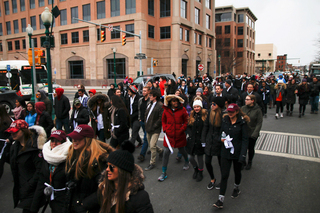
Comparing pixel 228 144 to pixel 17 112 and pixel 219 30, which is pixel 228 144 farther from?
pixel 219 30

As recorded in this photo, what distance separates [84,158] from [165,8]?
126 ft

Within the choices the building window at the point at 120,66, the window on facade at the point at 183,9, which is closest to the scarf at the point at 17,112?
the building window at the point at 120,66

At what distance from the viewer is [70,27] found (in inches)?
1540

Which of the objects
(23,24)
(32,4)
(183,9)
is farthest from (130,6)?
(23,24)

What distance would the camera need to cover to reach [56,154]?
2.70 metres

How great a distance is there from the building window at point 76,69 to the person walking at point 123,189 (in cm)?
4045

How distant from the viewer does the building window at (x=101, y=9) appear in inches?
1438

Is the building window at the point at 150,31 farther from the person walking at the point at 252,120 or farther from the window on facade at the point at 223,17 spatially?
the window on facade at the point at 223,17

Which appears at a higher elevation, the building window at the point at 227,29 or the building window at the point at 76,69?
the building window at the point at 227,29

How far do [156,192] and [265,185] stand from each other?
2.28 metres

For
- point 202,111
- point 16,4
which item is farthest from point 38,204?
point 16,4

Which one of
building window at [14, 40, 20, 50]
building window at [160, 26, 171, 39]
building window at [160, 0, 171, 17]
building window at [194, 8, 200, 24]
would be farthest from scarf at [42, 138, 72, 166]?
building window at [14, 40, 20, 50]

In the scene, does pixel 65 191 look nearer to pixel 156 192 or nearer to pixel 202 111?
pixel 156 192

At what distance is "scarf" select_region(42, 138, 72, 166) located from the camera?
8.79ft
